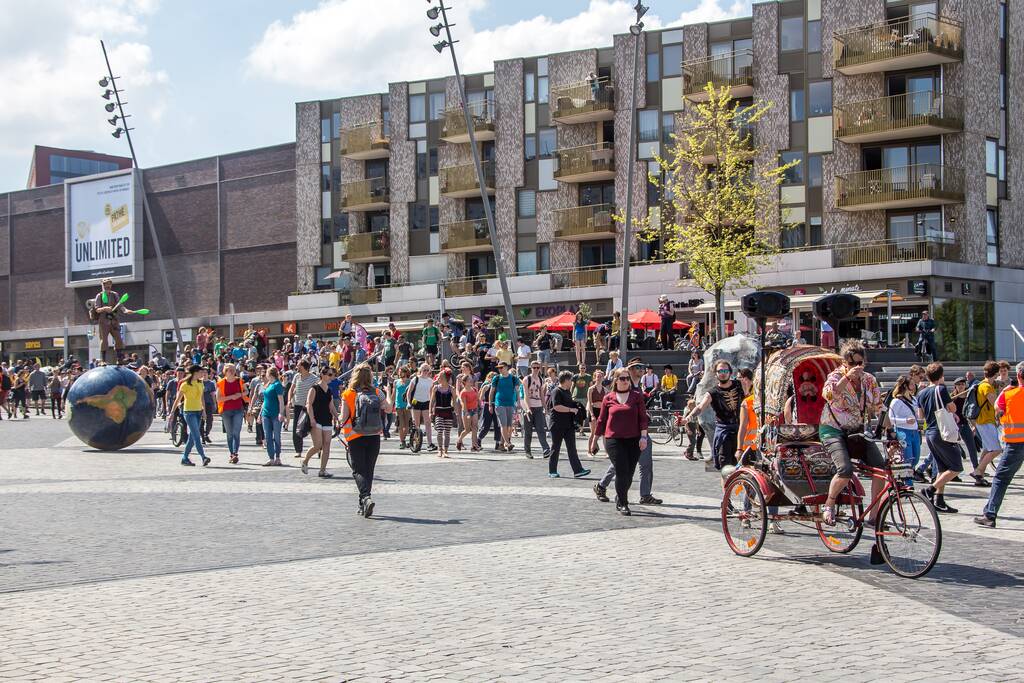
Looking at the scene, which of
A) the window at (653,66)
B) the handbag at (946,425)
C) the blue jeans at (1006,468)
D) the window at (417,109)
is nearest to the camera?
the blue jeans at (1006,468)

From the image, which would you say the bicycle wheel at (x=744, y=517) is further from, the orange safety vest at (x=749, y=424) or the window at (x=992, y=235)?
the window at (x=992, y=235)

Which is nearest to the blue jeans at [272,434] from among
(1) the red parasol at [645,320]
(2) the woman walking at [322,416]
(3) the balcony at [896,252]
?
(2) the woman walking at [322,416]

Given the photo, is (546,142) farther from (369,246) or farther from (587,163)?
(369,246)

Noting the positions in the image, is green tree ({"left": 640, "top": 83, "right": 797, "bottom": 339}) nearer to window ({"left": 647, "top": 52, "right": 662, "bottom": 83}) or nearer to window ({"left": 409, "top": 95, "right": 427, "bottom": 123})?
window ({"left": 647, "top": 52, "right": 662, "bottom": 83})

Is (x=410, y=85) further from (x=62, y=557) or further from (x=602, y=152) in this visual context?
(x=62, y=557)

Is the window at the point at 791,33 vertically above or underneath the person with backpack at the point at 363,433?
above

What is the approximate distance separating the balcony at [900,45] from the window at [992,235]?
585cm

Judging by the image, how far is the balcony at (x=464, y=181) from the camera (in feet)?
179

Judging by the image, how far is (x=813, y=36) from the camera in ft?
146

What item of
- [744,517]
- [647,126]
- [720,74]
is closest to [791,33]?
[720,74]

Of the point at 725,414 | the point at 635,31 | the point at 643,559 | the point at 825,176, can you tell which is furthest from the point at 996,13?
the point at 643,559

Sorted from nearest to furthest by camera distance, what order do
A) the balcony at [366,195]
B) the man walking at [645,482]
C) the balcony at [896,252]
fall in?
the man walking at [645,482]
the balcony at [896,252]
the balcony at [366,195]

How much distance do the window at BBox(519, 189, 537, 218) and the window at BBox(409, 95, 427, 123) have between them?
295 inches

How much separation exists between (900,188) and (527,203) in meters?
17.9
